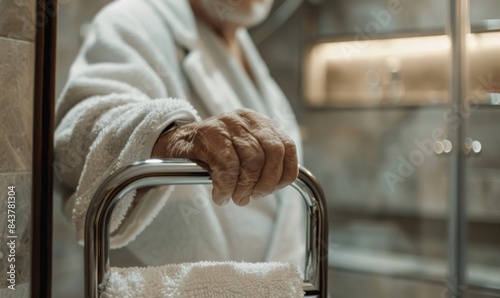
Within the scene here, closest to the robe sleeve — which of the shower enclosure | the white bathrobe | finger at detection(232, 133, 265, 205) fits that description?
the white bathrobe

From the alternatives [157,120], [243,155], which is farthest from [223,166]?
[157,120]

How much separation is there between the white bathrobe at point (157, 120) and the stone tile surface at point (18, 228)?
6cm

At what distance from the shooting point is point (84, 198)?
0.60 m

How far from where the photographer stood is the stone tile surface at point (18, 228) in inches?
20.6

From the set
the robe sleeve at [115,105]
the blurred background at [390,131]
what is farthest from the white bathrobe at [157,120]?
the blurred background at [390,131]

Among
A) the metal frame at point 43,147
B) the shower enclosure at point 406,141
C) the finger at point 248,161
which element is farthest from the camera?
the shower enclosure at point 406,141

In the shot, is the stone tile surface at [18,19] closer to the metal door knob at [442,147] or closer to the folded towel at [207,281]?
the folded towel at [207,281]

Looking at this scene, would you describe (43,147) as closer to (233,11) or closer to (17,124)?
(17,124)

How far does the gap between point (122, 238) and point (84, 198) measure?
0.23 feet

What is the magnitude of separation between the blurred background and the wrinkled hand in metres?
0.70

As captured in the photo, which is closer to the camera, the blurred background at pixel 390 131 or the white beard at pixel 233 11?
the white beard at pixel 233 11

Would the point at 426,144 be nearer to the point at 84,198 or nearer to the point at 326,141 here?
the point at 326,141

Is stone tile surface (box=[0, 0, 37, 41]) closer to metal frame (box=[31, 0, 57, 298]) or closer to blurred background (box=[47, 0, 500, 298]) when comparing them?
metal frame (box=[31, 0, 57, 298])

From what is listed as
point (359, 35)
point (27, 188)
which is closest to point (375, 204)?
point (359, 35)
